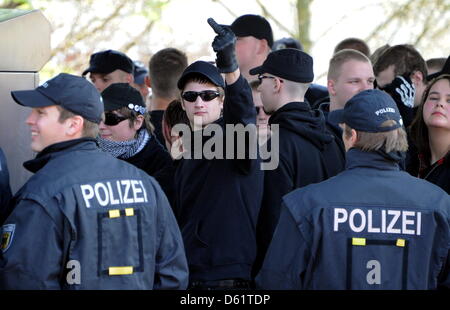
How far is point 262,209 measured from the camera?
495cm

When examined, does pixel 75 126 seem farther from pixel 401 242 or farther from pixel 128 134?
pixel 128 134

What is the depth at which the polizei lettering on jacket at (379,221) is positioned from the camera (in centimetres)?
382

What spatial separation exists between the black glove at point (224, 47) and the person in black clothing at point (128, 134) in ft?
4.55

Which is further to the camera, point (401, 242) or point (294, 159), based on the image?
point (294, 159)

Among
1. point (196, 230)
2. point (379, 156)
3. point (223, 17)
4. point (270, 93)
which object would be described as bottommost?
point (196, 230)

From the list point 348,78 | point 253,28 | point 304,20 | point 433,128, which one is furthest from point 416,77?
point 304,20

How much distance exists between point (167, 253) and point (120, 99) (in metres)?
1.96

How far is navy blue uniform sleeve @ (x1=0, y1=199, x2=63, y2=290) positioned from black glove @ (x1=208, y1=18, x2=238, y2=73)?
1.29 meters

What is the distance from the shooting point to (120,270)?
12.5ft

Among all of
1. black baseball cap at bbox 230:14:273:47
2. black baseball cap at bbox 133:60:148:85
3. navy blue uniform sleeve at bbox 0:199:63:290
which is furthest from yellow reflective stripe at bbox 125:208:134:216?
black baseball cap at bbox 133:60:148:85

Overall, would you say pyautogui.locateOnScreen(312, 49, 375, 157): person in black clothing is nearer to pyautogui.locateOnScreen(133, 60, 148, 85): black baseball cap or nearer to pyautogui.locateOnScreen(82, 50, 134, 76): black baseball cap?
pyautogui.locateOnScreen(82, 50, 134, 76): black baseball cap

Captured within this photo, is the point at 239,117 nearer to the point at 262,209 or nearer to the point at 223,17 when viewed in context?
the point at 262,209
